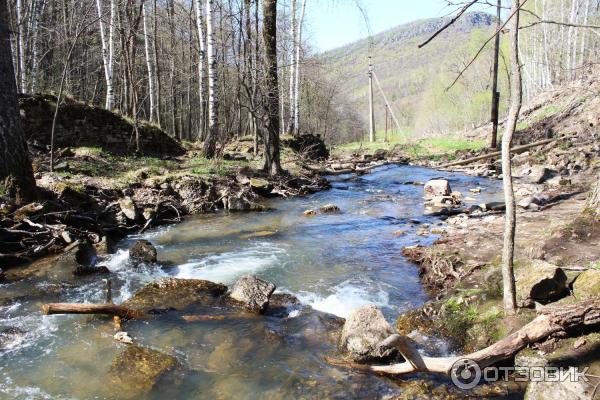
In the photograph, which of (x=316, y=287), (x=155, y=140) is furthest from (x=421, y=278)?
(x=155, y=140)

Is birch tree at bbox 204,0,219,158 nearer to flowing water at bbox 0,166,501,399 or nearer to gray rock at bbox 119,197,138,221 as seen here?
flowing water at bbox 0,166,501,399

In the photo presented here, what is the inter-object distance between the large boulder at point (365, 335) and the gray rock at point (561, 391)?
1338 mm

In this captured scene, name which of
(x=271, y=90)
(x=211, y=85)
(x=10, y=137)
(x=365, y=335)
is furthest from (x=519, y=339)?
(x=211, y=85)

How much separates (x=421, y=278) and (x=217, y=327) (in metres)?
3.12

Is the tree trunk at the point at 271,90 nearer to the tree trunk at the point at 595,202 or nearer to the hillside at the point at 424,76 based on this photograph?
the hillside at the point at 424,76

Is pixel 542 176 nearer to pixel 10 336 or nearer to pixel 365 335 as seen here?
pixel 365 335

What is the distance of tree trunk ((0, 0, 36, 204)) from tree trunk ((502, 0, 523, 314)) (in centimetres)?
729

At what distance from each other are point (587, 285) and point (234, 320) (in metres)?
3.71

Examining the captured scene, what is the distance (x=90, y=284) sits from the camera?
595 cm

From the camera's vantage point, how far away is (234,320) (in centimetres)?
507

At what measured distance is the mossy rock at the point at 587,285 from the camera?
13.2ft

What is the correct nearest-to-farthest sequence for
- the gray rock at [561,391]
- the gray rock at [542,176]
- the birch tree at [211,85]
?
the gray rock at [561,391], the gray rock at [542,176], the birch tree at [211,85]

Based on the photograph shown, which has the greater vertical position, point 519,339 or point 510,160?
point 510,160

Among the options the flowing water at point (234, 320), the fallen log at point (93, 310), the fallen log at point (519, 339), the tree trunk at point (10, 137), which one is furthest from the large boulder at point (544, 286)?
the tree trunk at point (10, 137)
